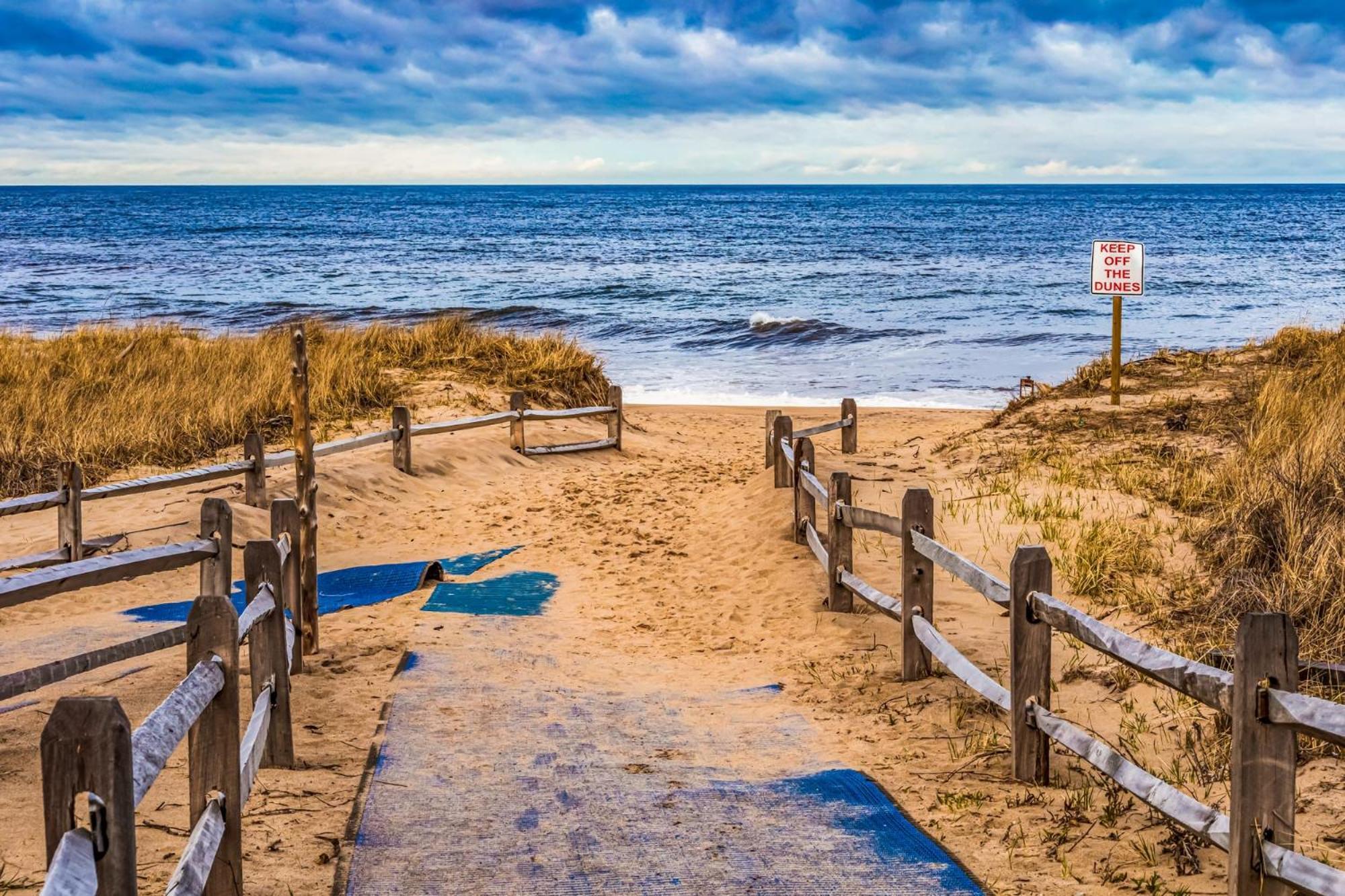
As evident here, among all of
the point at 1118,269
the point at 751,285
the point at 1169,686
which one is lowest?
the point at 1169,686

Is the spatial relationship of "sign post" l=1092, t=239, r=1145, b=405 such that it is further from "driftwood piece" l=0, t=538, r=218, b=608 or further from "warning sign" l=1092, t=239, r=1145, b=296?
"driftwood piece" l=0, t=538, r=218, b=608

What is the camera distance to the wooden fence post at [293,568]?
22.0 feet

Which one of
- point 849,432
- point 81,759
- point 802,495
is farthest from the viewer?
point 849,432

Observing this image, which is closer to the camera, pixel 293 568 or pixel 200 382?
pixel 293 568

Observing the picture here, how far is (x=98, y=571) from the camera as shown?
17.2 feet

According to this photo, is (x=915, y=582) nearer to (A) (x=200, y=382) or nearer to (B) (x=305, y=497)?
Result: (B) (x=305, y=497)

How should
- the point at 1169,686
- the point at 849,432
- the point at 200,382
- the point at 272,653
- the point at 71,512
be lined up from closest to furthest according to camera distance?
1. the point at 1169,686
2. the point at 272,653
3. the point at 71,512
4. the point at 849,432
5. the point at 200,382

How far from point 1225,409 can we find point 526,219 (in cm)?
8791

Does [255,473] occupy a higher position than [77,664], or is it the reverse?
[77,664]

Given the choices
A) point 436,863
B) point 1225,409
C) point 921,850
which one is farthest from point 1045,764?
point 1225,409

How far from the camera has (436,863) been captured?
4305 millimetres

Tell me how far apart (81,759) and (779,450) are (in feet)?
33.5

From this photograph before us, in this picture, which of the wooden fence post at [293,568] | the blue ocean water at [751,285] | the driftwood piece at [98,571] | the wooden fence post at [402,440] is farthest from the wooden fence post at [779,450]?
the blue ocean water at [751,285]

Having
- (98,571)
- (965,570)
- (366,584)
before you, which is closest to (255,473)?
(366,584)
